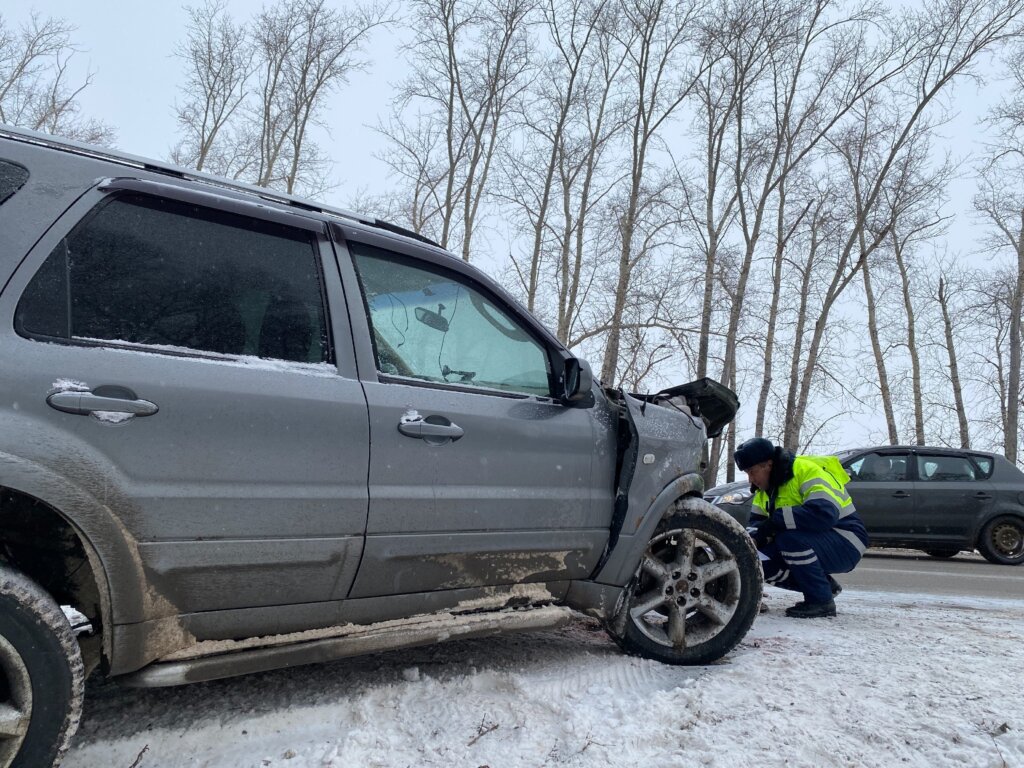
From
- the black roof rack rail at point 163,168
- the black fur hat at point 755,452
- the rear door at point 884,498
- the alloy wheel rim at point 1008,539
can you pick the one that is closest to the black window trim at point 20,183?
the black roof rack rail at point 163,168

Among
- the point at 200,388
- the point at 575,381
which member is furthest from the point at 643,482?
the point at 200,388

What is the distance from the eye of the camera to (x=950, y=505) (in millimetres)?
10609

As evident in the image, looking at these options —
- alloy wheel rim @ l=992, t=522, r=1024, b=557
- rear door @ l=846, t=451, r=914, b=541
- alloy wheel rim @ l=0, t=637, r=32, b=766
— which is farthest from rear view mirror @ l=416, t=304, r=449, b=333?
alloy wheel rim @ l=992, t=522, r=1024, b=557

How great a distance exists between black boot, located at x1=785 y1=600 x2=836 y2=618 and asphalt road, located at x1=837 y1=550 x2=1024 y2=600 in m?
1.98

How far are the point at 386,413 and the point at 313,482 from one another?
356 millimetres

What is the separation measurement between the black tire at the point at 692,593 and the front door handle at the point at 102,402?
2.26 meters

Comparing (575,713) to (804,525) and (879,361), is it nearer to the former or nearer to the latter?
(804,525)

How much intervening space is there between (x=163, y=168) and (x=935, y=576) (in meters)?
8.57

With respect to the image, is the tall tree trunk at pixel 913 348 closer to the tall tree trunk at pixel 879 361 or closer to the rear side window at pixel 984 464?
the tall tree trunk at pixel 879 361

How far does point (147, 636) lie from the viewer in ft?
7.32

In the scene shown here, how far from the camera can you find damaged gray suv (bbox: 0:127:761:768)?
2.08 metres

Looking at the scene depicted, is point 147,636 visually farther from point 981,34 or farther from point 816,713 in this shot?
point 981,34

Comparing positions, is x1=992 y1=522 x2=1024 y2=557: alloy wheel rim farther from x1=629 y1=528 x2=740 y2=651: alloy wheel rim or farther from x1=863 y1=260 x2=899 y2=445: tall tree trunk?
x1=863 y1=260 x2=899 y2=445: tall tree trunk

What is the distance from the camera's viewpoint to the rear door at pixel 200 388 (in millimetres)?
2115
